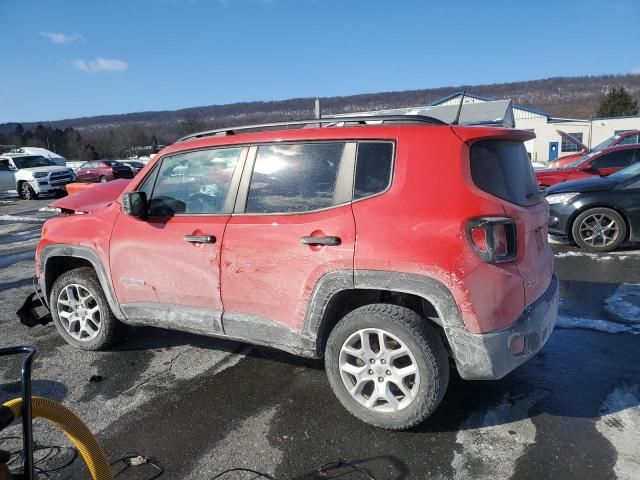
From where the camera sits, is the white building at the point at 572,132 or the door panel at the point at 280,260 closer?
the door panel at the point at 280,260

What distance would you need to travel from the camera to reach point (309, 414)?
10.3ft

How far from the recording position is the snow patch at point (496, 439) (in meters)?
2.57

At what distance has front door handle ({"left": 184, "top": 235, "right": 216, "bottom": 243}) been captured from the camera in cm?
334

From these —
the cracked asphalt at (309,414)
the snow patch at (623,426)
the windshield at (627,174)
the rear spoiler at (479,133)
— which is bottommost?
the cracked asphalt at (309,414)

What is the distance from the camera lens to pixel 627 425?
289cm

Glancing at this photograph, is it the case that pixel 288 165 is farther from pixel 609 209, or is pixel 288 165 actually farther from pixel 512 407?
pixel 609 209

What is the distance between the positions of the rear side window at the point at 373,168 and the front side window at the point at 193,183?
0.96 m

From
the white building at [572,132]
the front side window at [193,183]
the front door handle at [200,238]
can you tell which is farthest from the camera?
the white building at [572,132]

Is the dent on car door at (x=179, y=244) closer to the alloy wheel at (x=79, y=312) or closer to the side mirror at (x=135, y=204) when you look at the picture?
the side mirror at (x=135, y=204)

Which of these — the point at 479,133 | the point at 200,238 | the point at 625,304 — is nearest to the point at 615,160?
the point at 625,304

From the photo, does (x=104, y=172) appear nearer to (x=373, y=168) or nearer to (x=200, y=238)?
(x=200, y=238)

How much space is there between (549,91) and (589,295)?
165898 millimetres

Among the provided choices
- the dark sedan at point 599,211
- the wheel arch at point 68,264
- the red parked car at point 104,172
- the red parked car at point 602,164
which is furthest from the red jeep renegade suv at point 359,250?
Result: the red parked car at point 104,172

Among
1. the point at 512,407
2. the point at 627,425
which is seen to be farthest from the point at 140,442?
the point at 627,425
